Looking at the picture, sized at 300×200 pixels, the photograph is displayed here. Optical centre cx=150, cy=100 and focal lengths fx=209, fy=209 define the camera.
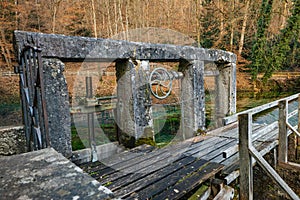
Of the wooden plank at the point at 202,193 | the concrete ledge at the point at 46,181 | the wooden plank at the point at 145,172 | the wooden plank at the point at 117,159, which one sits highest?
the concrete ledge at the point at 46,181

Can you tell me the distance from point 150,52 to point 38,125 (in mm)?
2334

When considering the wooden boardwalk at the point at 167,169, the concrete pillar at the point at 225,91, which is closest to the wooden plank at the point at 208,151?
the wooden boardwalk at the point at 167,169

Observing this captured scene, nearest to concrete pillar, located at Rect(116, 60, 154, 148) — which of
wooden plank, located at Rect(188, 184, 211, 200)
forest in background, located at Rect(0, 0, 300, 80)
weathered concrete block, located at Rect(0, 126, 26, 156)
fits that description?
wooden plank, located at Rect(188, 184, 211, 200)

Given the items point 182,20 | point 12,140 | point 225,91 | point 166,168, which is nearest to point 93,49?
point 166,168

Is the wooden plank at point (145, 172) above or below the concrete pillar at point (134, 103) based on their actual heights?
below

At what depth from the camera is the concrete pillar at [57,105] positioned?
2.89 meters

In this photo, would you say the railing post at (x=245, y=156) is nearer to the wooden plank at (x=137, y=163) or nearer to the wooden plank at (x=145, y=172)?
→ the wooden plank at (x=145, y=172)

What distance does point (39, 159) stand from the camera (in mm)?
1545

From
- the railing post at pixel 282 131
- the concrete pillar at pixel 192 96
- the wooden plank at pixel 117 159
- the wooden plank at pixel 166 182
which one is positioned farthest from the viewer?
the concrete pillar at pixel 192 96

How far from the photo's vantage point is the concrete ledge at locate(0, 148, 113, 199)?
3.51 ft

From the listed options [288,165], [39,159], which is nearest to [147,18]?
[288,165]

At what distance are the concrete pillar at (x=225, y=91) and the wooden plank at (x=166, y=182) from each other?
3.08 m

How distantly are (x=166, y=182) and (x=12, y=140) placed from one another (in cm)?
307

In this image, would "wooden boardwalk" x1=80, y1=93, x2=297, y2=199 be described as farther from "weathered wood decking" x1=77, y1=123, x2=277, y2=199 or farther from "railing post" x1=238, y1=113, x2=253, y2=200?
"railing post" x1=238, y1=113, x2=253, y2=200
